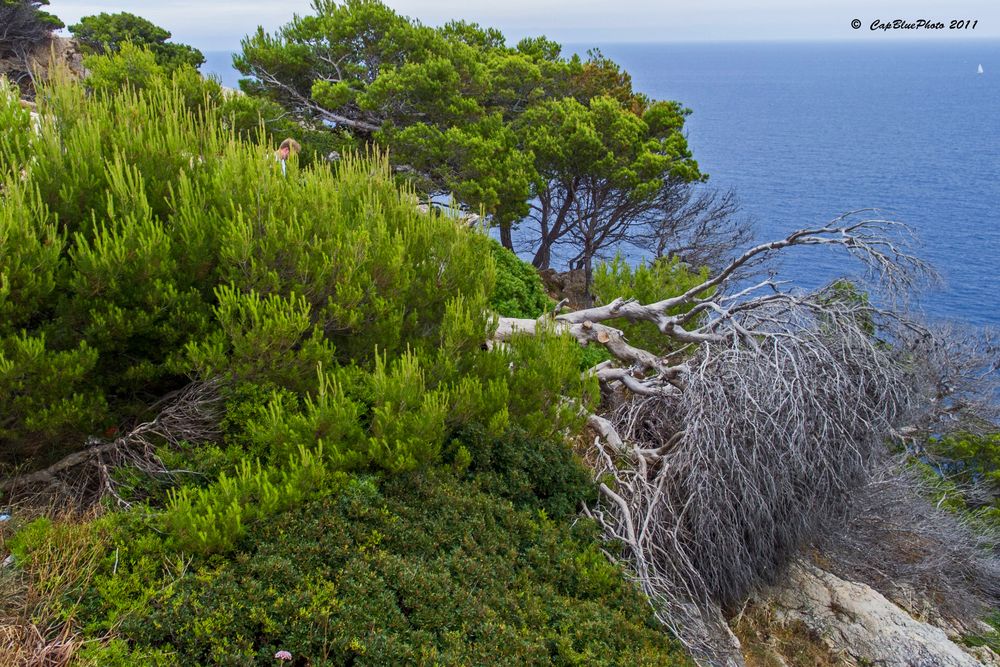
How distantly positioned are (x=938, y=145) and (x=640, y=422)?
90951mm

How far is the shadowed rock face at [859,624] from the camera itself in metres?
7.61

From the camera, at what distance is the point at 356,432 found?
534 centimetres

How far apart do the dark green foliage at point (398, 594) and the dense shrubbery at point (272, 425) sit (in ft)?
0.06

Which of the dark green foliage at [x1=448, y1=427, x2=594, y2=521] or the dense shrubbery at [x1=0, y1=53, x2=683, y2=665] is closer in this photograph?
the dense shrubbery at [x1=0, y1=53, x2=683, y2=665]

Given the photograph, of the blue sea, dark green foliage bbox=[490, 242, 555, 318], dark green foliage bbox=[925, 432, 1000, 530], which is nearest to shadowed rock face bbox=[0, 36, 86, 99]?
the blue sea

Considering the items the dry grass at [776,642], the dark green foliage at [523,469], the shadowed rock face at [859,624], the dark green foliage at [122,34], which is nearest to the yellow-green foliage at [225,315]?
the dark green foliage at [523,469]

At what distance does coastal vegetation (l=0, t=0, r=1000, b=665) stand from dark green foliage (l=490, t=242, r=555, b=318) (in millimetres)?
3077

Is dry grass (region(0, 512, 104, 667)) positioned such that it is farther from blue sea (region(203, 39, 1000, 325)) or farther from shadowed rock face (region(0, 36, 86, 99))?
shadowed rock face (region(0, 36, 86, 99))

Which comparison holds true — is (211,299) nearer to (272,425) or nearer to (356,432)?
(272,425)

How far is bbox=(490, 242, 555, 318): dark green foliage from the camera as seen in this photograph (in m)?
12.7

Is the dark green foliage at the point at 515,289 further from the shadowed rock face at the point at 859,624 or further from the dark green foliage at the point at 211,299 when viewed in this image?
the shadowed rock face at the point at 859,624

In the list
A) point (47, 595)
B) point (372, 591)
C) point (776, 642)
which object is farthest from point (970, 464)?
point (47, 595)

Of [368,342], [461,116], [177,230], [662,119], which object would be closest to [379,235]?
[368,342]

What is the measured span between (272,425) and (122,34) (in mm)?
29983
